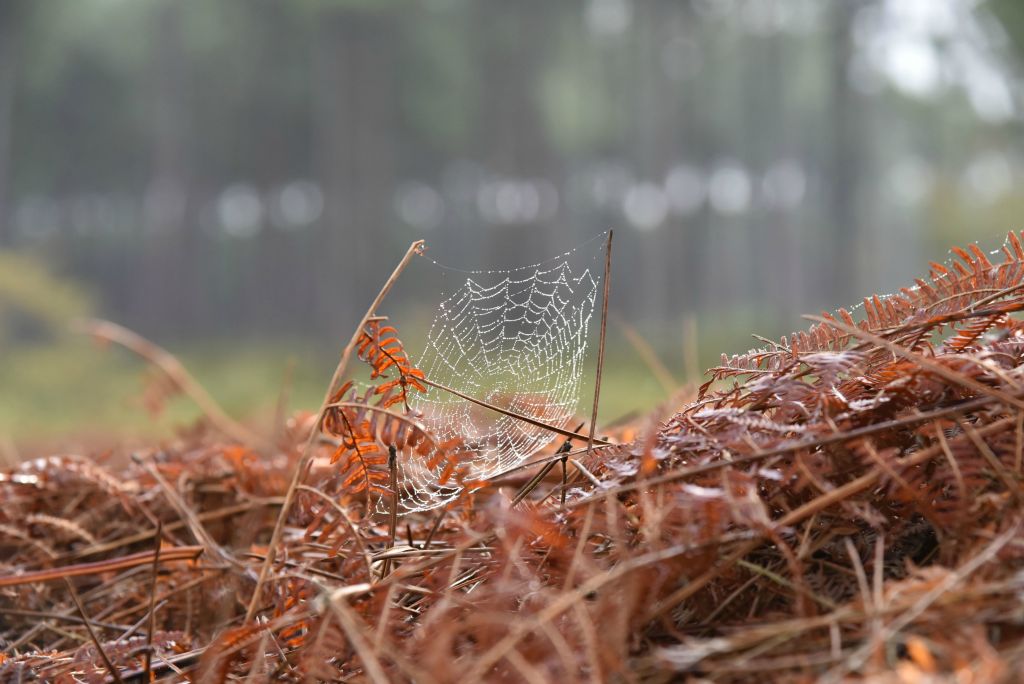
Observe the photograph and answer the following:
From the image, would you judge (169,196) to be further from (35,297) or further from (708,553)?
(708,553)

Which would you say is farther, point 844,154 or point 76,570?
point 844,154

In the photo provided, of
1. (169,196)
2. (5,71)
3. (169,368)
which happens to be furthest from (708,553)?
(169,196)

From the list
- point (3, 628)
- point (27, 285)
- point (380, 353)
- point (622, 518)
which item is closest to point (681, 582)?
point (622, 518)

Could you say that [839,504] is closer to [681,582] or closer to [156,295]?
[681,582]

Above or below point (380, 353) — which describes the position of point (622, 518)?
below

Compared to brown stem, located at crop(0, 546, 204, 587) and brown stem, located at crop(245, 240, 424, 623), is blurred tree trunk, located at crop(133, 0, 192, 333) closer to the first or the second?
brown stem, located at crop(0, 546, 204, 587)

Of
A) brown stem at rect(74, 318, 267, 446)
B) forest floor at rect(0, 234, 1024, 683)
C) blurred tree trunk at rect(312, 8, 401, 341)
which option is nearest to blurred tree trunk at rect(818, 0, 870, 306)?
blurred tree trunk at rect(312, 8, 401, 341)

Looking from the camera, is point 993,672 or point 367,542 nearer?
point 993,672
